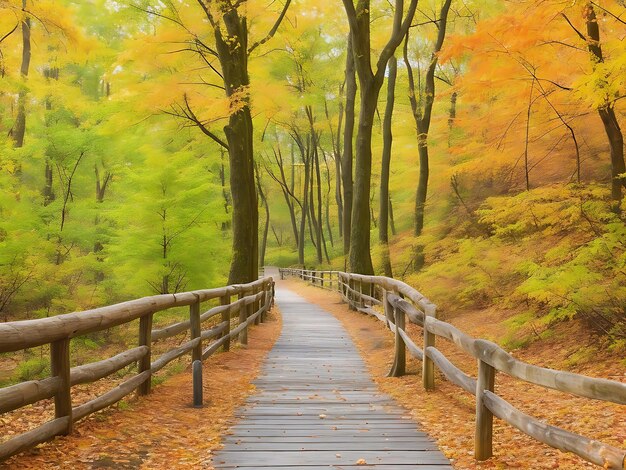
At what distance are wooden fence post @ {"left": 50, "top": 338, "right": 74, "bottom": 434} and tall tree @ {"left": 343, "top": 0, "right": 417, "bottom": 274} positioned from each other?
12413 mm

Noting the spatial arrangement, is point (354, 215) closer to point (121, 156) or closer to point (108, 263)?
point (108, 263)

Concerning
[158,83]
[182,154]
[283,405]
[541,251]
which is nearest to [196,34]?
[158,83]

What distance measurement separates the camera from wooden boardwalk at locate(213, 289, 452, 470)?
4.22 metres

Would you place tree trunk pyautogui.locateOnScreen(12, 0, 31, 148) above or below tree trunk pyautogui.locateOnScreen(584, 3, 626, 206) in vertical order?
above

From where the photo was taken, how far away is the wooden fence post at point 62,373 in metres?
4.19

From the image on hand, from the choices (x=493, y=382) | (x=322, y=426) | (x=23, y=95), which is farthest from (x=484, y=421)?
(x=23, y=95)

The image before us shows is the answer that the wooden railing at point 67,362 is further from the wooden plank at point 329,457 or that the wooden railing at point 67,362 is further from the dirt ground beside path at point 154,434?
the wooden plank at point 329,457

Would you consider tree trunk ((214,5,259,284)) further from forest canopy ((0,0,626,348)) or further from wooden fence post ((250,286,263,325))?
wooden fence post ((250,286,263,325))

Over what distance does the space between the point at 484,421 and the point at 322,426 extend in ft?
5.31

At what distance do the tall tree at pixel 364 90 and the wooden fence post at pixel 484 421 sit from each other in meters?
12.0

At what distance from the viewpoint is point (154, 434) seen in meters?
4.86

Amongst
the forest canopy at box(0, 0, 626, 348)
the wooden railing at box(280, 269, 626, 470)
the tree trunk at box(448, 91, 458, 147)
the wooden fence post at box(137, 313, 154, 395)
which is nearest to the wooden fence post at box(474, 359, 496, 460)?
the wooden railing at box(280, 269, 626, 470)

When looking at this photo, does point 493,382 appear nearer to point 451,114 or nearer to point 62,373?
point 62,373

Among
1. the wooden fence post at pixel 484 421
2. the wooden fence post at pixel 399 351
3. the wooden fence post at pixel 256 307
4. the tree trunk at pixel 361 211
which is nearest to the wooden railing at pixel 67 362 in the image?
the wooden fence post at pixel 399 351
